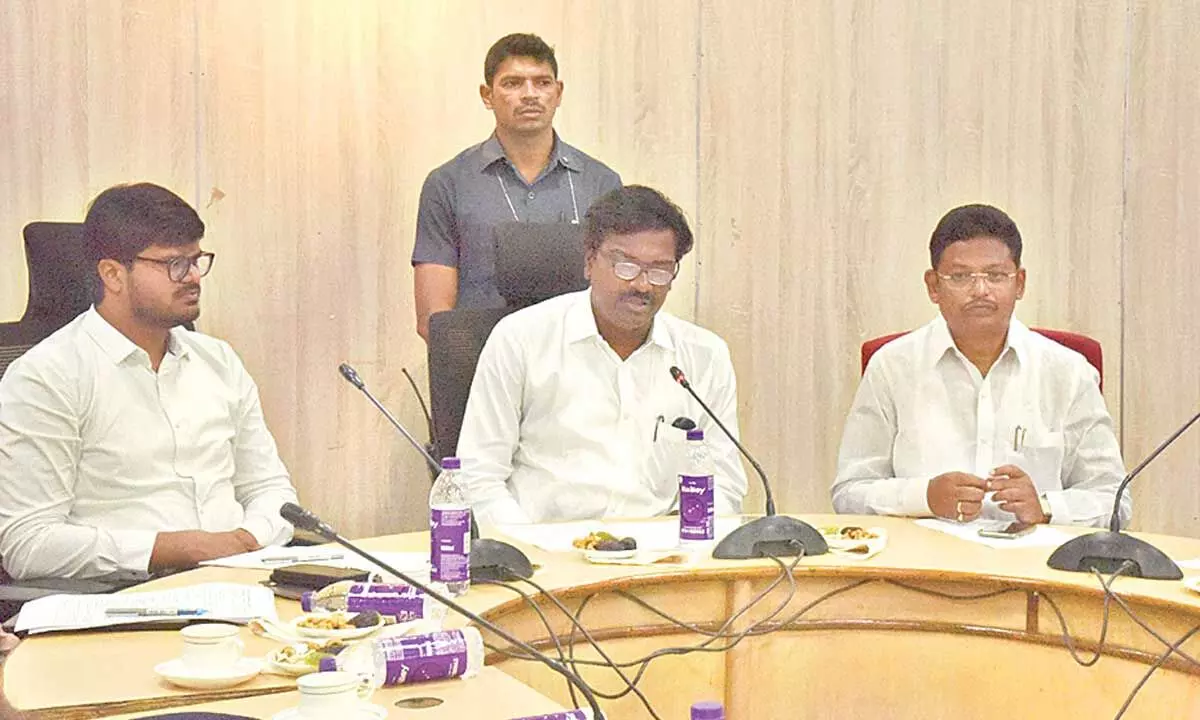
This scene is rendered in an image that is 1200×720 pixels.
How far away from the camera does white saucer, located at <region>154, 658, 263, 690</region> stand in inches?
69.2

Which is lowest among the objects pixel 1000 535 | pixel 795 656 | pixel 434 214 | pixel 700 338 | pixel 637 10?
pixel 795 656

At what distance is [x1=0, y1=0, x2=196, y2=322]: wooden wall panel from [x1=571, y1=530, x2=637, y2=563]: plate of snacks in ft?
7.80

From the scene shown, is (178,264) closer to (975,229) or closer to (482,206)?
(482,206)

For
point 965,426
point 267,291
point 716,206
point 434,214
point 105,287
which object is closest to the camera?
point 105,287

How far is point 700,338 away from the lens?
11.1ft

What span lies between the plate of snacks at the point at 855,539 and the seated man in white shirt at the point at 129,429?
1128mm

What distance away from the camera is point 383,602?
2090 millimetres

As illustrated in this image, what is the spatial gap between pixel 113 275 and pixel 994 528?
1855mm

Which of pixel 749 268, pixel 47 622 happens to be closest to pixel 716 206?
pixel 749 268

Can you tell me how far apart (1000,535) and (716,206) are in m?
2.33

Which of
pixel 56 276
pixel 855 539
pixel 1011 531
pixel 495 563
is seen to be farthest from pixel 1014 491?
pixel 56 276

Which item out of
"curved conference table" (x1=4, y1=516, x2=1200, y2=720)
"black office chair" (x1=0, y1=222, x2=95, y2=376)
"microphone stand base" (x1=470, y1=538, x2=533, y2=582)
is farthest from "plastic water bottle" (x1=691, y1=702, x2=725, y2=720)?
"black office chair" (x1=0, y1=222, x2=95, y2=376)

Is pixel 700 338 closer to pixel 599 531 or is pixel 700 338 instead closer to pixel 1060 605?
pixel 599 531

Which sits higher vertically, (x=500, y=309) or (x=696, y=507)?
(x=500, y=309)
